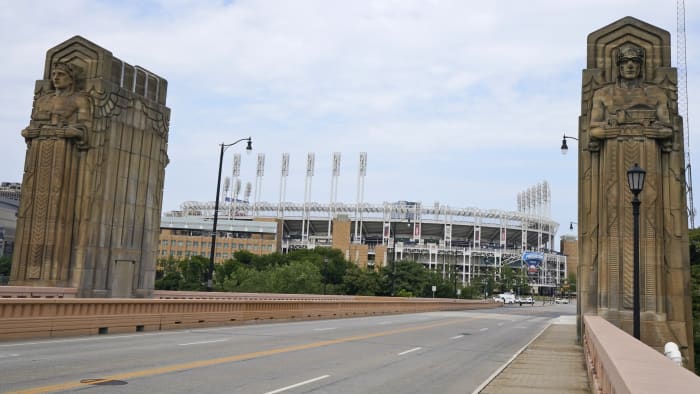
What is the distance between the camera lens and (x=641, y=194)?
24.3 m

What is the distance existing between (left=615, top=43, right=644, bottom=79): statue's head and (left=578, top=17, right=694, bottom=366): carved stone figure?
37 mm

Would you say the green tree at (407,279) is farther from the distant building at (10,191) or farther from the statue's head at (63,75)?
the distant building at (10,191)

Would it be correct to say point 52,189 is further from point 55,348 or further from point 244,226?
point 244,226

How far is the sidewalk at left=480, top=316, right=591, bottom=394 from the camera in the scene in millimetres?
12539

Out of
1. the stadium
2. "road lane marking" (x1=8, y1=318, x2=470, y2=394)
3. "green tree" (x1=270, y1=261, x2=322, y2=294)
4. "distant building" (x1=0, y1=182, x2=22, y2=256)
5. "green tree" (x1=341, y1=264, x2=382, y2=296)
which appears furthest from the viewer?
the stadium

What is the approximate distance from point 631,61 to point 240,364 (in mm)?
20003

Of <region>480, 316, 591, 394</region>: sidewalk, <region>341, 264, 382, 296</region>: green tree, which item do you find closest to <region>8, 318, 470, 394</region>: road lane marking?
<region>480, 316, 591, 394</region>: sidewalk

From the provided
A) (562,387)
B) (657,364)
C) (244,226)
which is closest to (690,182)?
(562,387)

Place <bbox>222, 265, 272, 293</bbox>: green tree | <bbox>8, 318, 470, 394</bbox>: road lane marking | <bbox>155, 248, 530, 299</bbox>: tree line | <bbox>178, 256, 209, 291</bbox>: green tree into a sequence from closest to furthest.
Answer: <bbox>8, 318, 470, 394</bbox>: road lane marking → <bbox>222, 265, 272, 293</bbox>: green tree → <bbox>155, 248, 530, 299</bbox>: tree line → <bbox>178, 256, 209, 291</bbox>: green tree

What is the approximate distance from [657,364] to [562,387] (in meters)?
7.82

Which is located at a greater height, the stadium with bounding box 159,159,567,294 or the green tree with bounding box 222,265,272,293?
the stadium with bounding box 159,159,567,294

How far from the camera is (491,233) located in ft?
634

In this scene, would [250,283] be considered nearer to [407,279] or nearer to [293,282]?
[293,282]

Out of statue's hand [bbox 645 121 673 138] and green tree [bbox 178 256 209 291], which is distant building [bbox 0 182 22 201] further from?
statue's hand [bbox 645 121 673 138]
